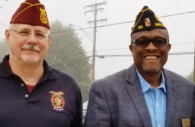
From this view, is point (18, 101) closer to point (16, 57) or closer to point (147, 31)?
point (16, 57)

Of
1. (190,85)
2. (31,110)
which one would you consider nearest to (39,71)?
(31,110)

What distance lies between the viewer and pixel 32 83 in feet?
7.80

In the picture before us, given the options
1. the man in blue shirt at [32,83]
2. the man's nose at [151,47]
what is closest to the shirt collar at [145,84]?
the man's nose at [151,47]

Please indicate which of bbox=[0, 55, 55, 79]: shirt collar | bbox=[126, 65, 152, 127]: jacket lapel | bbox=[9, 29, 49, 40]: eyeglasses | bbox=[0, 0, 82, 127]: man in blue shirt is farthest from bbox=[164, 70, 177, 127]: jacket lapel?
bbox=[9, 29, 49, 40]: eyeglasses

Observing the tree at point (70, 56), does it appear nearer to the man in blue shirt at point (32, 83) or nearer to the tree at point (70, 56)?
the tree at point (70, 56)

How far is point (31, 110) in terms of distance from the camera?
2195 millimetres

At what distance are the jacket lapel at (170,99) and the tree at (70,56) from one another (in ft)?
78.8

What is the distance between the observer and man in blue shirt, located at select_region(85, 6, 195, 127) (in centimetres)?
213

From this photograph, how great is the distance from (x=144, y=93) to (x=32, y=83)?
0.90m

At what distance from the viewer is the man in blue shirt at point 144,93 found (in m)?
2.13

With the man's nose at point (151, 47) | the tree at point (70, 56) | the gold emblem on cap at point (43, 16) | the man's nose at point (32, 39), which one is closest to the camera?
the man's nose at point (151, 47)

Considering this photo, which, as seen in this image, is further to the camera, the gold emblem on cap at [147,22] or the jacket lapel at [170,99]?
the gold emblem on cap at [147,22]

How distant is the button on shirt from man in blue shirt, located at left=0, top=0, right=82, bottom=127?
2.09ft

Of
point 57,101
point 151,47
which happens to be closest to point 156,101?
point 151,47
